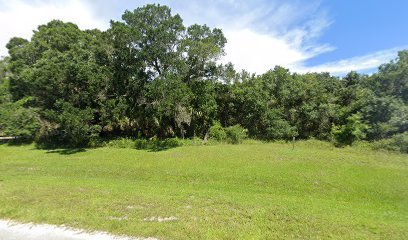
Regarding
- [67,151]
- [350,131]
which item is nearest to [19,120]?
[67,151]

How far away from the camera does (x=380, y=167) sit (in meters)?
14.3

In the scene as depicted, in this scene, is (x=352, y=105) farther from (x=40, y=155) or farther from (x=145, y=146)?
(x=40, y=155)

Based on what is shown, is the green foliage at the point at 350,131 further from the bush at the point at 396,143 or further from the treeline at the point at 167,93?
the bush at the point at 396,143

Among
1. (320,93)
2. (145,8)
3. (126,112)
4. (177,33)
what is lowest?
(126,112)

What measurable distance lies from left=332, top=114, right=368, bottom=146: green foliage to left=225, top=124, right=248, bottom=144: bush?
9001 millimetres

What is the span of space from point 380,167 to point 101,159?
18694 millimetres

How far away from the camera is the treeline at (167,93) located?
2141 cm

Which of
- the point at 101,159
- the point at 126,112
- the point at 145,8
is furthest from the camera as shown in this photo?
the point at 126,112

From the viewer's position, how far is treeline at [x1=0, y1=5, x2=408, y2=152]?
70.2 ft

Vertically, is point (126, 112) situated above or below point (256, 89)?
below

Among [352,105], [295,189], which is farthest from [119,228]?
[352,105]

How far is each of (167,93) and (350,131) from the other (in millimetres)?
17523

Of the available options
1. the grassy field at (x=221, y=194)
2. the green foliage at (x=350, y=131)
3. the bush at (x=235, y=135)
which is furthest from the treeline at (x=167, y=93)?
the grassy field at (x=221, y=194)

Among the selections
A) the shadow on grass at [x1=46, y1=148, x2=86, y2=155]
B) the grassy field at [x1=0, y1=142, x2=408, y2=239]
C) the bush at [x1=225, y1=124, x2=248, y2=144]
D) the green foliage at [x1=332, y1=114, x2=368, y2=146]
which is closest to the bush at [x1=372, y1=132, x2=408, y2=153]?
the grassy field at [x1=0, y1=142, x2=408, y2=239]
